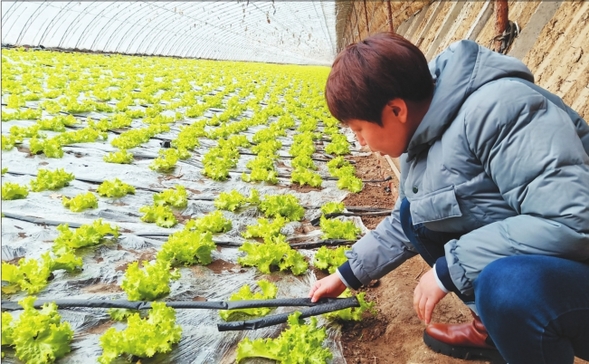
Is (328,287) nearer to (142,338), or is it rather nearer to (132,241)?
(142,338)

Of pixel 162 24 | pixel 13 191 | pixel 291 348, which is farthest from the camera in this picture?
pixel 162 24

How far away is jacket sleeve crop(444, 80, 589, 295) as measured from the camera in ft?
5.47

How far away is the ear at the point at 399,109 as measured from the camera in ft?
6.75

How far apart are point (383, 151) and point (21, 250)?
3.17 metres

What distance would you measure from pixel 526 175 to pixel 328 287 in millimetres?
1540

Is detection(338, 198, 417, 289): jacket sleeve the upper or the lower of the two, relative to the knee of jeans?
lower

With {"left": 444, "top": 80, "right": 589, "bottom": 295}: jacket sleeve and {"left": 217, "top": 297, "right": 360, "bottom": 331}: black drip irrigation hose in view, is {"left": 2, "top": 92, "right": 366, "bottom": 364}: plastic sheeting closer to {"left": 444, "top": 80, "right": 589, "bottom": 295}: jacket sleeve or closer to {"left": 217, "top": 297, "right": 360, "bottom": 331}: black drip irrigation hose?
{"left": 217, "top": 297, "right": 360, "bottom": 331}: black drip irrigation hose

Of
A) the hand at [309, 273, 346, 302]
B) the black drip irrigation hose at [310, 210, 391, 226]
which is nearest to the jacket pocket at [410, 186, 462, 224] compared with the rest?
the hand at [309, 273, 346, 302]

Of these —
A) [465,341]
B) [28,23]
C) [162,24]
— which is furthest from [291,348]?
[162,24]

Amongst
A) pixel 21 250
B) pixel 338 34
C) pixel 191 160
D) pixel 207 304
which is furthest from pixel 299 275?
pixel 338 34

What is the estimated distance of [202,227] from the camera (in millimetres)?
4266

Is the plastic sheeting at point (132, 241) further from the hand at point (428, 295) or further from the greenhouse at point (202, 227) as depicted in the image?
the hand at point (428, 295)

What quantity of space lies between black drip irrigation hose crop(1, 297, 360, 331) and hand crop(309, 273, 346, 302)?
8 centimetres

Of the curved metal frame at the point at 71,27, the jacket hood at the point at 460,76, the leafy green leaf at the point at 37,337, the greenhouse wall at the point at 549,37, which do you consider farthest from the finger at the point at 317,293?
the curved metal frame at the point at 71,27
